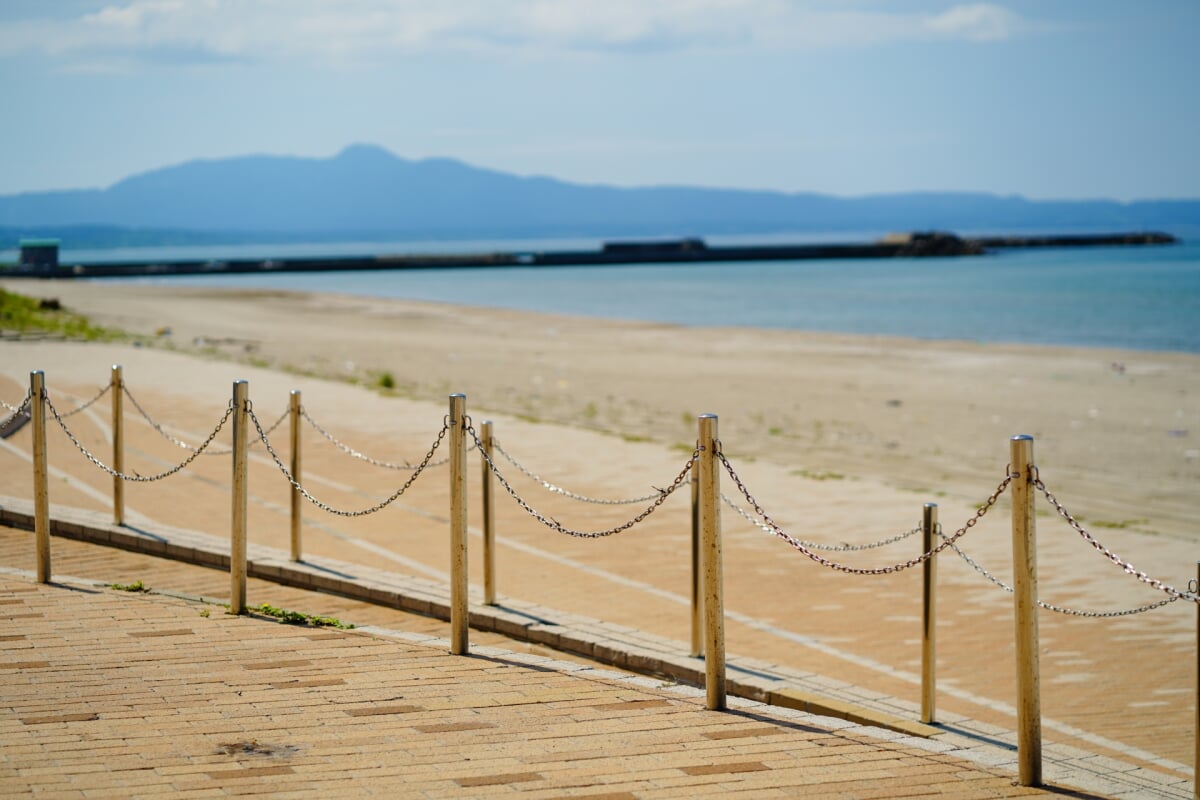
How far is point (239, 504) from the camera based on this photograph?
326 inches

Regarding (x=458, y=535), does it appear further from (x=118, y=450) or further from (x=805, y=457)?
(x=805, y=457)

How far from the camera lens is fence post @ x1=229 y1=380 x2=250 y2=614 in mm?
8148

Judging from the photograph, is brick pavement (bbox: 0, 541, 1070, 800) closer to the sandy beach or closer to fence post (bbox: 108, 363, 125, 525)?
the sandy beach

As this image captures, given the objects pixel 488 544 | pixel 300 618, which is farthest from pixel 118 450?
pixel 488 544

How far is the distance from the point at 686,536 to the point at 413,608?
350cm

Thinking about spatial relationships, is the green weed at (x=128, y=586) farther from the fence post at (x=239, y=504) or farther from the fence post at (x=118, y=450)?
the fence post at (x=118, y=450)

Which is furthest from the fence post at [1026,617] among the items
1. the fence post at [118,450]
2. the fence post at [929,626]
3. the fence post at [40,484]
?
the fence post at [118,450]

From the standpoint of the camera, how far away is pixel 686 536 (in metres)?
11.6

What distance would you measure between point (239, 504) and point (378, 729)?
2675mm

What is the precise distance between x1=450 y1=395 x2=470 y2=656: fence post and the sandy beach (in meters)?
1.89

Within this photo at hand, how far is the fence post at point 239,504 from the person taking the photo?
8.15 meters

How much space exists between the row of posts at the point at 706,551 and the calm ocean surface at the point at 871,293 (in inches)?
1439

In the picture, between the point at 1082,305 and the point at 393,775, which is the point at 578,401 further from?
the point at 1082,305

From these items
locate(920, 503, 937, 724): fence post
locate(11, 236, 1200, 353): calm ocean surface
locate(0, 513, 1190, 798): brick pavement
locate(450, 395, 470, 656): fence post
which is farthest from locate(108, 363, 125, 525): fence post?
locate(11, 236, 1200, 353): calm ocean surface
